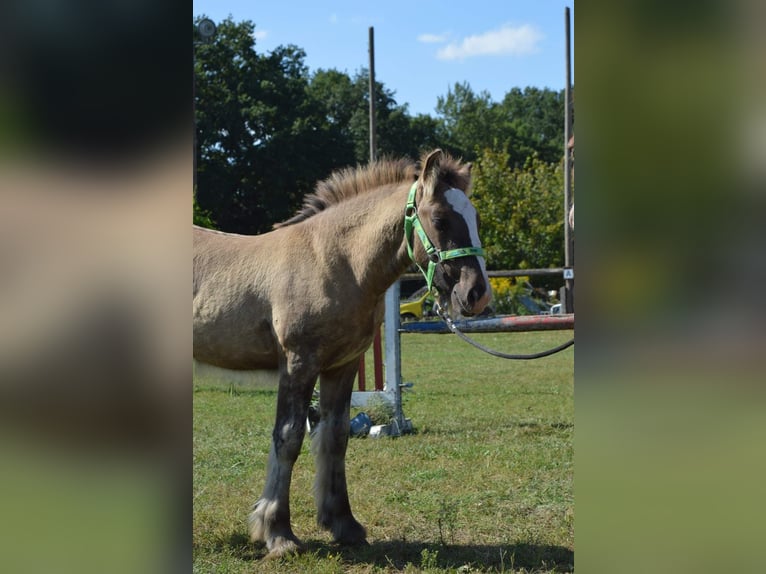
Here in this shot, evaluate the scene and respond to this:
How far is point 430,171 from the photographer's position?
392 centimetres

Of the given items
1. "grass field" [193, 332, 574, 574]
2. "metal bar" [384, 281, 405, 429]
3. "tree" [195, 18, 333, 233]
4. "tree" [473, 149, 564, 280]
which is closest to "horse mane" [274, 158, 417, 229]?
"grass field" [193, 332, 574, 574]

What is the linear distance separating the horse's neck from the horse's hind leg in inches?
25.1

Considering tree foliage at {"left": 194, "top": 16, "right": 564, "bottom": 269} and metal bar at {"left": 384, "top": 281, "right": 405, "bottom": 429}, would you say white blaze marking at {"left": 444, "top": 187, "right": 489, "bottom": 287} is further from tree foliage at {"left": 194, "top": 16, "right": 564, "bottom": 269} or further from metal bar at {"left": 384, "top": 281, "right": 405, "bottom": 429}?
tree foliage at {"left": 194, "top": 16, "right": 564, "bottom": 269}

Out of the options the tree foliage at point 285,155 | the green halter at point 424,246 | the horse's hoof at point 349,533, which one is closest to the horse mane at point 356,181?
the green halter at point 424,246

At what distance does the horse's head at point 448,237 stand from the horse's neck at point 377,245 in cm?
13

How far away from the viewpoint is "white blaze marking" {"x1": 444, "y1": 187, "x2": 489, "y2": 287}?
3.83 metres

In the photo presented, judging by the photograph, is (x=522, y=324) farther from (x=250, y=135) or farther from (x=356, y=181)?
(x=250, y=135)

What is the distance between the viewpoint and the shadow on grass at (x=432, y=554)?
147 inches

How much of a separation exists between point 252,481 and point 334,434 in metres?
1.55
